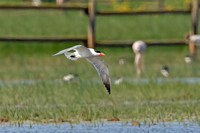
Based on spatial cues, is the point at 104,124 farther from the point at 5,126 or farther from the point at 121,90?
the point at 121,90

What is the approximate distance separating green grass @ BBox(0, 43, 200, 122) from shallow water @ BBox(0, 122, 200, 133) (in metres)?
0.24

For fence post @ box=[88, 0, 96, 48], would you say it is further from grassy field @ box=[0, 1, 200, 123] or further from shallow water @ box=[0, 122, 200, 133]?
shallow water @ box=[0, 122, 200, 133]

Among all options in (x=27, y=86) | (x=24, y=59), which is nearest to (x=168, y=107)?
(x=27, y=86)

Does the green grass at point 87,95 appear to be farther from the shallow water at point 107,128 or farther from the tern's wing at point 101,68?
the tern's wing at point 101,68

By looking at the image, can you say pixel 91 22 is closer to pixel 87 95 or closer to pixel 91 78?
pixel 91 78

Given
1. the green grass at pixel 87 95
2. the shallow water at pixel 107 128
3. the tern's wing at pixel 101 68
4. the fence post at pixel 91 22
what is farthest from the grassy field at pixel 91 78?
the fence post at pixel 91 22

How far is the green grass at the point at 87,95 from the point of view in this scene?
11289 mm

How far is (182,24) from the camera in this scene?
105ft

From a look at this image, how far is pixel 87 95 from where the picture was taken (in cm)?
1362

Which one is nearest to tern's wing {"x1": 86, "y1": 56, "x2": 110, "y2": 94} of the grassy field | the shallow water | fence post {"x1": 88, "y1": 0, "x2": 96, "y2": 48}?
the grassy field

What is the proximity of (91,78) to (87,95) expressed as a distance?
3.69 metres

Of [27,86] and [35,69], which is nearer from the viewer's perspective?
[27,86]

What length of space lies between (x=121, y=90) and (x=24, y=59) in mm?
7973

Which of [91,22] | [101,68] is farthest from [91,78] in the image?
[101,68]
